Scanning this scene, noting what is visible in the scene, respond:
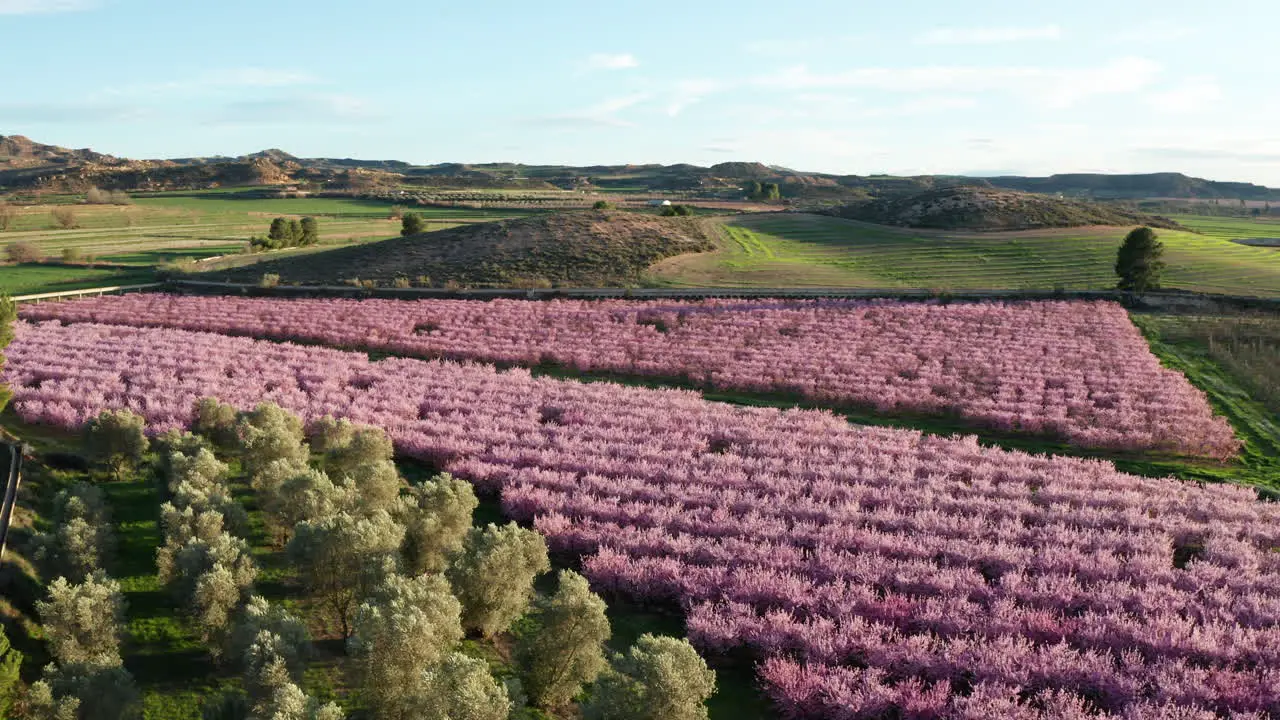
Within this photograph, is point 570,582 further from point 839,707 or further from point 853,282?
point 853,282

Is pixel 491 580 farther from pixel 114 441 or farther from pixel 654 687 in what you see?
pixel 114 441

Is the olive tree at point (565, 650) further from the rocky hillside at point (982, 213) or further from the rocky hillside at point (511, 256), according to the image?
the rocky hillside at point (982, 213)

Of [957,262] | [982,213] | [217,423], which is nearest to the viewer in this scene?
[217,423]

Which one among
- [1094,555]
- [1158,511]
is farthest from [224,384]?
[1158,511]

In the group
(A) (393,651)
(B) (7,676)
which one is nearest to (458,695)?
(A) (393,651)

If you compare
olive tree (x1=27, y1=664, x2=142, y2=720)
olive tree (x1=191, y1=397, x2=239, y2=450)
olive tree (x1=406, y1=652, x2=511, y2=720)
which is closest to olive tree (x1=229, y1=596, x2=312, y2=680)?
olive tree (x1=27, y1=664, x2=142, y2=720)

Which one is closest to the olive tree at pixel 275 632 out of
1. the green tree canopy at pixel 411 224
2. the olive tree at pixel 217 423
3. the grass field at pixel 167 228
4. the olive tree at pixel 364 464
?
the olive tree at pixel 364 464

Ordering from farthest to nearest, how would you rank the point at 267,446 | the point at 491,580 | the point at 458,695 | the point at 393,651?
the point at 267,446 → the point at 491,580 → the point at 393,651 → the point at 458,695

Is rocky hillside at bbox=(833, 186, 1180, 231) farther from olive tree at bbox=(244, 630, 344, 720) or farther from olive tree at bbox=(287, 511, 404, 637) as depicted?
olive tree at bbox=(244, 630, 344, 720)
